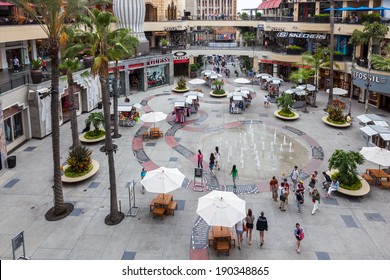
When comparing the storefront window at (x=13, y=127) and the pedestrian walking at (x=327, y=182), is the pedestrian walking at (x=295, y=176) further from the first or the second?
the storefront window at (x=13, y=127)

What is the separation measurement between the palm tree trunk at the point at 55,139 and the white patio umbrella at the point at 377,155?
17.1 metres

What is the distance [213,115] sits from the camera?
124ft

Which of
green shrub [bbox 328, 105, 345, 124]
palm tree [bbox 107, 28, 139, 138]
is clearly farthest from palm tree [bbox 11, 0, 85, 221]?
green shrub [bbox 328, 105, 345, 124]

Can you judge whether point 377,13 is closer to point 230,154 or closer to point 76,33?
point 230,154

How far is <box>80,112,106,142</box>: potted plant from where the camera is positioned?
28812mm

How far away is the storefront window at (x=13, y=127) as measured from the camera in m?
27.2

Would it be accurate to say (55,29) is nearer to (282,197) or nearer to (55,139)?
(55,139)

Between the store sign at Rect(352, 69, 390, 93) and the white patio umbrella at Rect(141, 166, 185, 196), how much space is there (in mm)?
23249

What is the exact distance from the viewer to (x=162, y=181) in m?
18.6

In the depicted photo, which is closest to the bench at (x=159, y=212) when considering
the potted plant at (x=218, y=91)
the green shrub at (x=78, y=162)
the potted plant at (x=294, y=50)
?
the green shrub at (x=78, y=162)

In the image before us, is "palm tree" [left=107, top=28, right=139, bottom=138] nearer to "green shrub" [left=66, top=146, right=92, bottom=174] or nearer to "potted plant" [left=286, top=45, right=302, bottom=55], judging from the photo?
"green shrub" [left=66, top=146, right=92, bottom=174]

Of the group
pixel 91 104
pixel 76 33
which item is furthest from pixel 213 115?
pixel 76 33

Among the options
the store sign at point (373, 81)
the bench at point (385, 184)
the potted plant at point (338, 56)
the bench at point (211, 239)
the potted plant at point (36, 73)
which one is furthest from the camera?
the potted plant at point (338, 56)

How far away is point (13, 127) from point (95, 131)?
5.98 m
